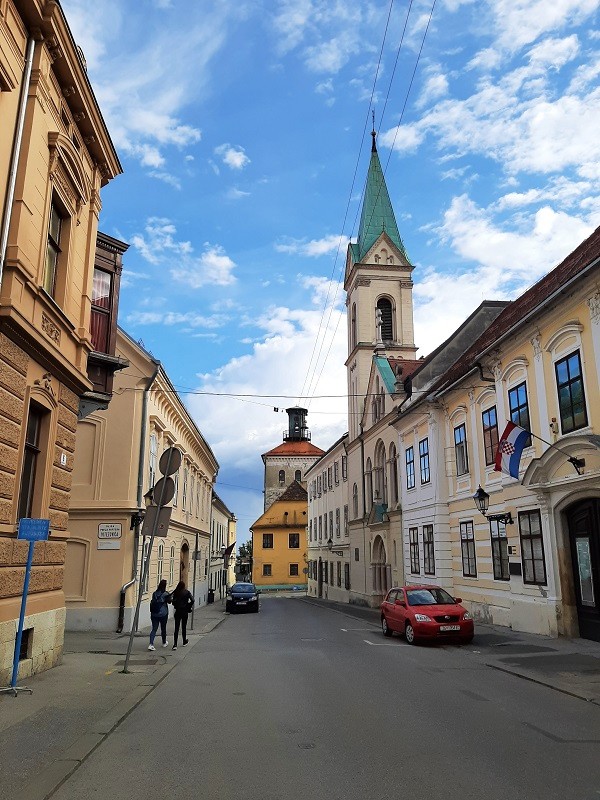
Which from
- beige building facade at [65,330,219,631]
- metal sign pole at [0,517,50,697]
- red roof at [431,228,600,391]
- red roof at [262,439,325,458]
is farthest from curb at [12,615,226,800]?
red roof at [262,439,325,458]

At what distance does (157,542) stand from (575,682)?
15.7m

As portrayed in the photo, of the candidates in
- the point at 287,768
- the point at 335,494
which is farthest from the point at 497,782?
the point at 335,494

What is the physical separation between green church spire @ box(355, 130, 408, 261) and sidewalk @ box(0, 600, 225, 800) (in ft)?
117

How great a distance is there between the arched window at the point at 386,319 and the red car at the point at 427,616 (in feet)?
89.4

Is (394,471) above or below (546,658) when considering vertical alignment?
above

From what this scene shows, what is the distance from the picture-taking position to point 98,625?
1875 cm

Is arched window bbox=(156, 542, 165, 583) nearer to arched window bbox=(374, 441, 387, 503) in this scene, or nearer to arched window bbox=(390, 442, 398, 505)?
arched window bbox=(390, 442, 398, 505)

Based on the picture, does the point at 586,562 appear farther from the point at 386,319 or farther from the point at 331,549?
the point at 331,549

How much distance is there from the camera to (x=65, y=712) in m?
7.75

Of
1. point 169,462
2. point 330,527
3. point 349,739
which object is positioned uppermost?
point 330,527

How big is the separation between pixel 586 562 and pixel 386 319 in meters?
30.3

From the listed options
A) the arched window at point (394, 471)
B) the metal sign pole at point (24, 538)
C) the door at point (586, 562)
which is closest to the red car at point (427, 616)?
the door at point (586, 562)

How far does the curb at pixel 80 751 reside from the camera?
16.8 feet

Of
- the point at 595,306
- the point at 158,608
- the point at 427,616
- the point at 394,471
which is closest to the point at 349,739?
the point at 158,608
